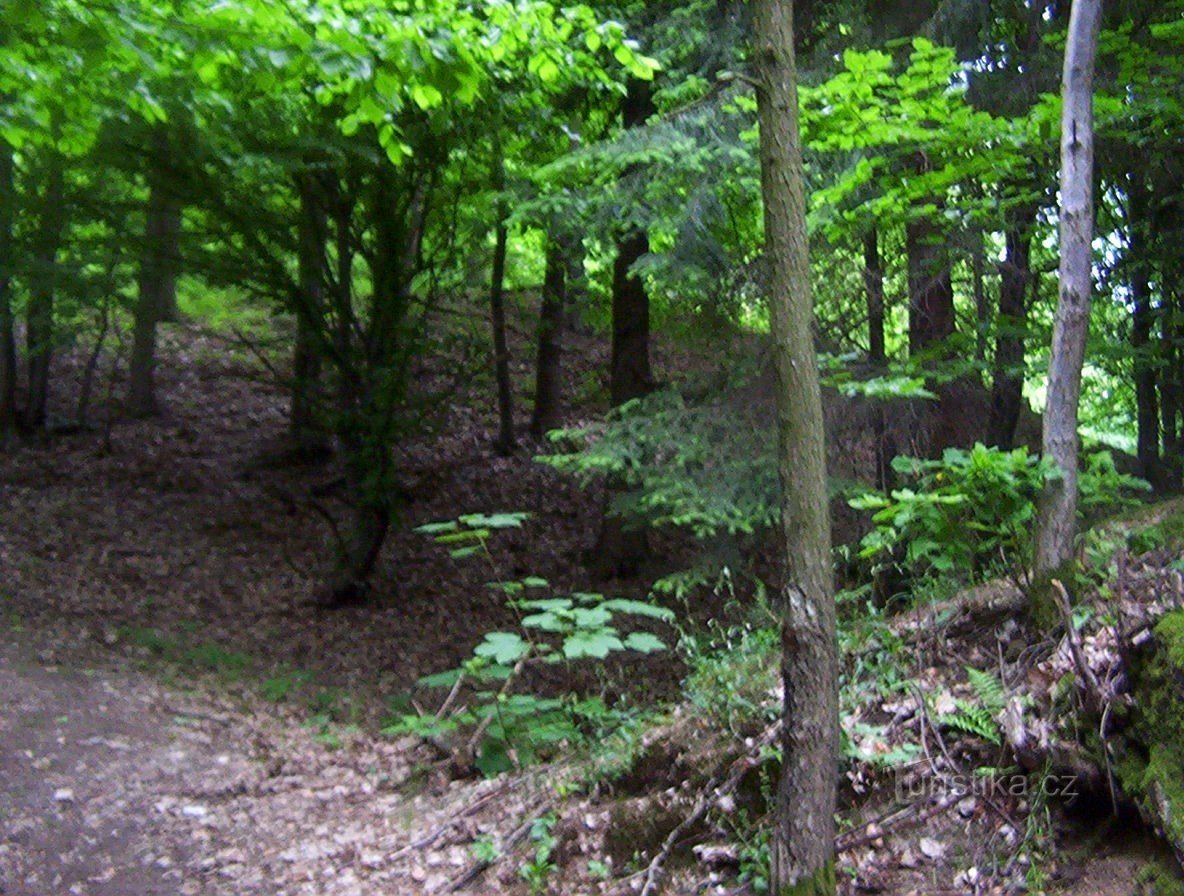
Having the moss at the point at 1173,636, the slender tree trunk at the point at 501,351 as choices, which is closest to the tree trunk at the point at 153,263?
the slender tree trunk at the point at 501,351

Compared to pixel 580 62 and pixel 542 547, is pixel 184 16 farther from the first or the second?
pixel 542 547

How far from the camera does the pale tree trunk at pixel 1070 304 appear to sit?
5.00 meters

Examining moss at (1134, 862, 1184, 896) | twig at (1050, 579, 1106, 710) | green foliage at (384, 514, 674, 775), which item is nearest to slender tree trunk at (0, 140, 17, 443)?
green foliage at (384, 514, 674, 775)

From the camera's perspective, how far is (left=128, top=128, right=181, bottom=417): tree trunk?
990 centimetres

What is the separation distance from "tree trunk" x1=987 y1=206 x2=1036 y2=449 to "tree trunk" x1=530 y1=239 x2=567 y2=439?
6.95m

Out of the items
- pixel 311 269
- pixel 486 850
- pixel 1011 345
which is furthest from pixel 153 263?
pixel 1011 345

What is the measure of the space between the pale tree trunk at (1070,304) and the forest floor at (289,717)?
690mm

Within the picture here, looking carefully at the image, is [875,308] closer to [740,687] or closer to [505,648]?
[740,687]

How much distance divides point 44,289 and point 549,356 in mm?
6951

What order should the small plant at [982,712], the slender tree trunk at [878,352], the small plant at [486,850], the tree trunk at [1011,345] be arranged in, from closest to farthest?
the small plant at [982,712] → the small plant at [486,850] → the tree trunk at [1011,345] → the slender tree trunk at [878,352]

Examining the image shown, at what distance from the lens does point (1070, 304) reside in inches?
203

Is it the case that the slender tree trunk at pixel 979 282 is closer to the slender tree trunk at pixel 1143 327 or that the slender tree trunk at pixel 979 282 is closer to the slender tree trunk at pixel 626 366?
the slender tree trunk at pixel 1143 327

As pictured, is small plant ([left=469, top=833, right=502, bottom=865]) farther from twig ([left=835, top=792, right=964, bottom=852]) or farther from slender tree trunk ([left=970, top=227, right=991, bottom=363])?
slender tree trunk ([left=970, top=227, right=991, bottom=363])

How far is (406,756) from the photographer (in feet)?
24.9
